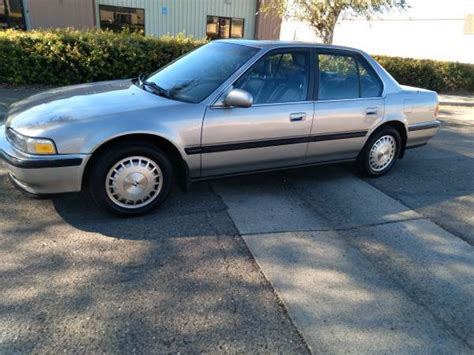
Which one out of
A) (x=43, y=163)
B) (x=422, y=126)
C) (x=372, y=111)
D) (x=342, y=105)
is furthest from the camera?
(x=422, y=126)

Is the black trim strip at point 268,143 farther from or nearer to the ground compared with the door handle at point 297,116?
nearer to the ground

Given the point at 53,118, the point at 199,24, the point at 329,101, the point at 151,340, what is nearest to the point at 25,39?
the point at 53,118

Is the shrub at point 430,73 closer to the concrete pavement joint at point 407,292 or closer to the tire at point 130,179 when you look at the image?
the concrete pavement joint at point 407,292

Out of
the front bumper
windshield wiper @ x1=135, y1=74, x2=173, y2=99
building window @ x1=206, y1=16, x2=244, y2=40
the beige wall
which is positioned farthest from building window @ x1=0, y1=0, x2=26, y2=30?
the front bumper

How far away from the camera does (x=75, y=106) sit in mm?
3609

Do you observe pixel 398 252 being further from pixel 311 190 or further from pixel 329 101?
pixel 329 101

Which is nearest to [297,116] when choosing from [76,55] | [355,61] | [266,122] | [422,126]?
[266,122]

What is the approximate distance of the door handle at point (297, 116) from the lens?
13.9 feet

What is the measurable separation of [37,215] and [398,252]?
10.2 ft

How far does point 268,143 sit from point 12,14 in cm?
1642

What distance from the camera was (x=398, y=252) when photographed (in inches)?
139

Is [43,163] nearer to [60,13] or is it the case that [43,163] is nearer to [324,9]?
[324,9]

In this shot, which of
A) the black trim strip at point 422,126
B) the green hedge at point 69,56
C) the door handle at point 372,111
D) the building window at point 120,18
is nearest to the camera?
the door handle at point 372,111

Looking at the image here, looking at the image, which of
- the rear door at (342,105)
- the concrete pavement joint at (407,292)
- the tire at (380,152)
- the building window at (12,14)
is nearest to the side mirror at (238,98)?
the rear door at (342,105)
